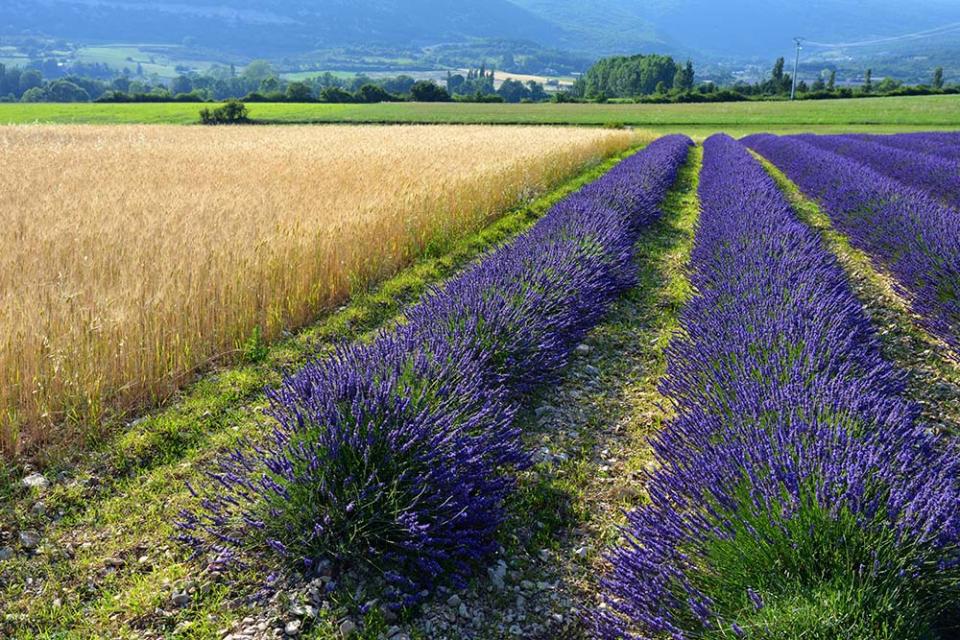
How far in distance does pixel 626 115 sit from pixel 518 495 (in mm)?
46050

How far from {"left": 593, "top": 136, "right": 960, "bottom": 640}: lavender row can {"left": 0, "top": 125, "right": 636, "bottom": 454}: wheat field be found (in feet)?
9.67

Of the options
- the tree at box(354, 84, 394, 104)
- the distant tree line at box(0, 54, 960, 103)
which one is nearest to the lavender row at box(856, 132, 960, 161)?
the distant tree line at box(0, 54, 960, 103)

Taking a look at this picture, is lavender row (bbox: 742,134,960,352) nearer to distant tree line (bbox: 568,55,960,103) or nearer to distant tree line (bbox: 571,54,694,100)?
distant tree line (bbox: 568,55,960,103)

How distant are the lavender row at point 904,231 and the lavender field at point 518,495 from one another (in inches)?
28.9

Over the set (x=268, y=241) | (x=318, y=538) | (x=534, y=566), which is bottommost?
(x=534, y=566)

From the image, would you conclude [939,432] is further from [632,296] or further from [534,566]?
[632,296]

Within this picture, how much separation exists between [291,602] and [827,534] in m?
1.85

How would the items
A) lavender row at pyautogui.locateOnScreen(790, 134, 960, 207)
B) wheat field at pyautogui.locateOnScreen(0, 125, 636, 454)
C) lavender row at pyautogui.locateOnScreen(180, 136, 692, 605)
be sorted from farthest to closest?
lavender row at pyautogui.locateOnScreen(790, 134, 960, 207) → wheat field at pyautogui.locateOnScreen(0, 125, 636, 454) → lavender row at pyautogui.locateOnScreen(180, 136, 692, 605)

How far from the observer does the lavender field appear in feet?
6.70

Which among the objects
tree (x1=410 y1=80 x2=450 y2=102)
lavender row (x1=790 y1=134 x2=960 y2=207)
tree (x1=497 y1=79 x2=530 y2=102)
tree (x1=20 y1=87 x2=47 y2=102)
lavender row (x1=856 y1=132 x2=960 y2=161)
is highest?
tree (x1=497 y1=79 x2=530 y2=102)

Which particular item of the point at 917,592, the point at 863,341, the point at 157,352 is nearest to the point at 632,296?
the point at 863,341

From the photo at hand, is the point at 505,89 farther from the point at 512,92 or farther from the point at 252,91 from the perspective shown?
the point at 252,91

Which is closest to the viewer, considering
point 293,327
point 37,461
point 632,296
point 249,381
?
point 37,461

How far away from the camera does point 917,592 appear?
192 centimetres
